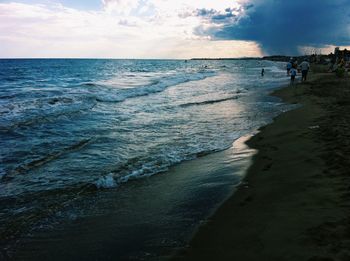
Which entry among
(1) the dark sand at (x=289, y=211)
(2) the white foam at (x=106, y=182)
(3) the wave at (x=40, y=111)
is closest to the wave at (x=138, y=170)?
(2) the white foam at (x=106, y=182)

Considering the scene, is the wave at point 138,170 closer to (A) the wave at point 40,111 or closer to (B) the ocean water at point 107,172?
(B) the ocean water at point 107,172

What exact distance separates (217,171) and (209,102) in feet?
43.4

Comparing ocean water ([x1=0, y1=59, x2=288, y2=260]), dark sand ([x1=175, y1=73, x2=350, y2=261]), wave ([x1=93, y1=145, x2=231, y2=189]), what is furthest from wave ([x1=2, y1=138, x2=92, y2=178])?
dark sand ([x1=175, y1=73, x2=350, y2=261])

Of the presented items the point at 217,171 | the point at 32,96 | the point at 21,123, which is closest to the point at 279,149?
the point at 217,171

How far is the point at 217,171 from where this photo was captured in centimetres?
741

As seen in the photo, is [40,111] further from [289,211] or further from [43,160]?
[289,211]

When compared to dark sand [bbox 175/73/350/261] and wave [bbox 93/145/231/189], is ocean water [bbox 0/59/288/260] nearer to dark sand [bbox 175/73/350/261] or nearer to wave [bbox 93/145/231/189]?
wave [bbox 93/145/231/189]

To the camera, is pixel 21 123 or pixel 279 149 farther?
pixel 21 123

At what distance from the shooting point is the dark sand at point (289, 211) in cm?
382

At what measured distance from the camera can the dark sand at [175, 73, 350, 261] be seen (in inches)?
150

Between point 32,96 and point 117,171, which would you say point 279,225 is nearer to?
point 117,171

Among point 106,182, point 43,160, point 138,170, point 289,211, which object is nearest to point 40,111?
point 43,160

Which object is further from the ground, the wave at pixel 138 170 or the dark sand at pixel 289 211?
the dark sand at pixel 289 211

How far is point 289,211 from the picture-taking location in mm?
4789
